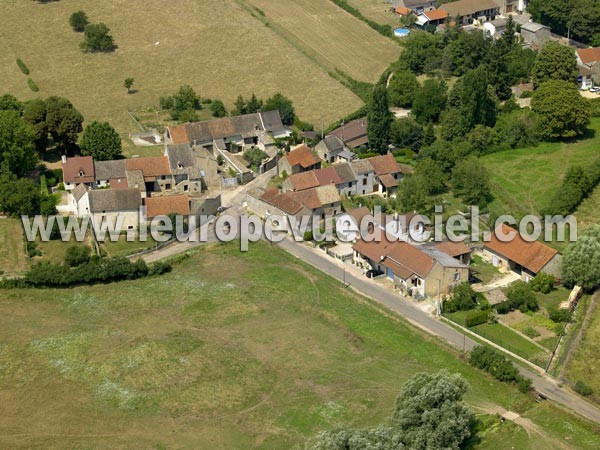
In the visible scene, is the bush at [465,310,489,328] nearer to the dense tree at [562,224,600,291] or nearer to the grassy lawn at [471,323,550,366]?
the grassy lawn at [471,323,550,366]

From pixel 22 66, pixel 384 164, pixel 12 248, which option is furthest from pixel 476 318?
pixel 22 66

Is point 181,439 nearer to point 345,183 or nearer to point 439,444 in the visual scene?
point 439,444

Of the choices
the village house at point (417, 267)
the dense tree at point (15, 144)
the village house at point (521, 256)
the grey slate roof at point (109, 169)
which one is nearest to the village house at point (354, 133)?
the grey slate roof at point (109, 169)

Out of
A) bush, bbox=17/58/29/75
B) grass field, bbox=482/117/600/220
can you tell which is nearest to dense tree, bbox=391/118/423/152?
grass field, bbox=482/117/600/220

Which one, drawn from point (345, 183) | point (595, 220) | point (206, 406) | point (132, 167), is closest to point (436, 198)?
point (345, 183)

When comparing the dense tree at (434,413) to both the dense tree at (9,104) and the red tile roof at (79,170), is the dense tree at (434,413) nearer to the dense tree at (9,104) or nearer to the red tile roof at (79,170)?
the red tile roof at (79,170)

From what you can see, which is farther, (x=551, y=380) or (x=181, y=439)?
(x=551, y=380)
